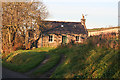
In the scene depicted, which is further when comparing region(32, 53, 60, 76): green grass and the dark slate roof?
the dark slate roof

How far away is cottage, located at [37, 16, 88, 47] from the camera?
33438 millimetres

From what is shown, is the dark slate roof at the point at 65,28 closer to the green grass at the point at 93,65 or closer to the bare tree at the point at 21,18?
the bare tree at the point at 21,18

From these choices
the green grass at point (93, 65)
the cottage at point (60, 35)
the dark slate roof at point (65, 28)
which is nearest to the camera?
the green grass at point (93, 65)

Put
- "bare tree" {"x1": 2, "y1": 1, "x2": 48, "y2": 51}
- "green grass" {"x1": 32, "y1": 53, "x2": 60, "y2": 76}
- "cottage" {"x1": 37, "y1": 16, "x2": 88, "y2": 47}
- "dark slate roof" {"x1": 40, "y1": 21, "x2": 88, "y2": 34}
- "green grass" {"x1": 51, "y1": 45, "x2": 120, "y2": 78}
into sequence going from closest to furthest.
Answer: "green grass" {"x1": 51, "y1": 45, "x2": 120, "y2": 78}, "green grass" {"x1": 32, "y1": 53, "x2": 60, "y2": 76}, "bare tree" {"x1": 2, "y1": 1, "x2": 48, "y2": 51}, "cottage" {"x1": 37, "y1": 16, "x2": 88, "y2": 47}, "dark slate roof" {"x1": 40, "y1": 21, "x2": 88, "y2": 34}

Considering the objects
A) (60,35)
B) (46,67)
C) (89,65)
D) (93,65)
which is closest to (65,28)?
(60,35)

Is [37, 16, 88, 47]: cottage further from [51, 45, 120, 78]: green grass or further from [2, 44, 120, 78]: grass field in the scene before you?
[51, 45, 120, 78]: green grass

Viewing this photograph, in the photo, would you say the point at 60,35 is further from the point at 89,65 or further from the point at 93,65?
the point at 93,65

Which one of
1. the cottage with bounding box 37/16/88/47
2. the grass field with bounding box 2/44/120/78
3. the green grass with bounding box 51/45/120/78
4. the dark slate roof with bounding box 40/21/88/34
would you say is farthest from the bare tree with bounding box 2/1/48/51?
A: the green grass with bounding box 51/45/120/78

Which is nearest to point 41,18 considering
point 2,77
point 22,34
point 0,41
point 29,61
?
point 22,34

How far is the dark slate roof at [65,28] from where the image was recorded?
34.1 m

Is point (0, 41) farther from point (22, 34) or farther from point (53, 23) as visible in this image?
point (53, 23)

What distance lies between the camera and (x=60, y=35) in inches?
1340

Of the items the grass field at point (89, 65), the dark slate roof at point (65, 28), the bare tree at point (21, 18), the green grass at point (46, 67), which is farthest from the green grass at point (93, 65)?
the dark slate roof at point (65, 28)

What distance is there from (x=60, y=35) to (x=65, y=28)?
2366 mm
